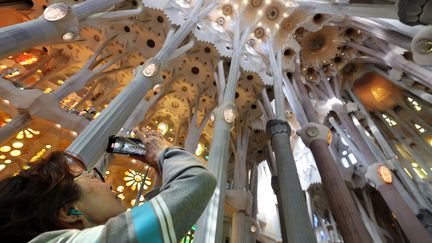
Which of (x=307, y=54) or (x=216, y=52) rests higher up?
(x=307, y=54)

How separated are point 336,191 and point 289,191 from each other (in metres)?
1.96

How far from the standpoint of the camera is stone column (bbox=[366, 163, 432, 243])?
8.34 metres

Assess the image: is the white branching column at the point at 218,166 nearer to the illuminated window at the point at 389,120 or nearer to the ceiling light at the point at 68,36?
the ceiling light at the point at 68,36

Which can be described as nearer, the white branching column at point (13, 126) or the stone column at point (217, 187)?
the stone column at point (217, 187)

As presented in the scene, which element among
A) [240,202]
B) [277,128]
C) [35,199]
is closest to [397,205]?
[277,128]

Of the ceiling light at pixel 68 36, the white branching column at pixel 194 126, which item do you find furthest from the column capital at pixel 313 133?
the ceiling light at pixel 68 36

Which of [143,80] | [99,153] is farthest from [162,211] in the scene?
[143,80]

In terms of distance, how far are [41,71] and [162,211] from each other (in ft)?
54.3

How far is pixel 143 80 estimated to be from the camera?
20.8 ft

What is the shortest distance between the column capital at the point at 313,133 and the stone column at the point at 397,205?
3442mm

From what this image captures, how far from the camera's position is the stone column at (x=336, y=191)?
661 cm

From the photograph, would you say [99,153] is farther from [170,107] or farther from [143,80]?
[170,107]

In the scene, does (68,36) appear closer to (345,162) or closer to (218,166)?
(218,166)

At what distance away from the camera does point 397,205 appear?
29.9 feet
